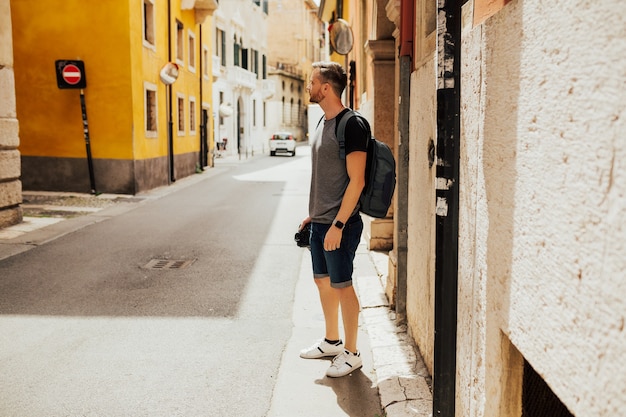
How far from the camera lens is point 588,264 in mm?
1547

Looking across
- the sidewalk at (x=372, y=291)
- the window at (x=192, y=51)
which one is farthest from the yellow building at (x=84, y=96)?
the window at (x=192, y=51)

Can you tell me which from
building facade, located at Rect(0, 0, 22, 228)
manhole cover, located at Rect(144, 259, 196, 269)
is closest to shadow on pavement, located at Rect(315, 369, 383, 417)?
manhole cover, located at Rect(144, 259, 196, 269)

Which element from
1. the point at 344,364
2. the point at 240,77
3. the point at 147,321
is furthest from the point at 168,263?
the point at 240,77

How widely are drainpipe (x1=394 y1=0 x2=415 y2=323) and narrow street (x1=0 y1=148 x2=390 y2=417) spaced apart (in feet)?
2.87

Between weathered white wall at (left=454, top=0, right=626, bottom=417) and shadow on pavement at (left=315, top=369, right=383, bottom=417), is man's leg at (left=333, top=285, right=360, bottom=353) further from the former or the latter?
weathered white wall at (left=454, top=0, right=626, bottom=417)

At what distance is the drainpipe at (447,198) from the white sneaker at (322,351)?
1830mm

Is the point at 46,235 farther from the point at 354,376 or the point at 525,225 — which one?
the point at 525,225

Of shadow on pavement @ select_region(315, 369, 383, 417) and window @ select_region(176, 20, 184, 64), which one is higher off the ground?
window @ select_region(176, 20, 184, 64)

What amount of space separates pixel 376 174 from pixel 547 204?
2.10m

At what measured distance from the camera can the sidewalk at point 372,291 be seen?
12.6ft

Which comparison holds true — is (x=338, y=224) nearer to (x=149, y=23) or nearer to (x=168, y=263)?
(x=168, y=263)

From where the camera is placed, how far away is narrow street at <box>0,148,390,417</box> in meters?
3.84

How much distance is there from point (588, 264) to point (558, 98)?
48 centimetres

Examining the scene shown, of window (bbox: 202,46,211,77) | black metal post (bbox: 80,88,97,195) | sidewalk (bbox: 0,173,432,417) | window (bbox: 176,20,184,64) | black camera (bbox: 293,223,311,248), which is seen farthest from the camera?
window (bbox: 202,46,211,77)
